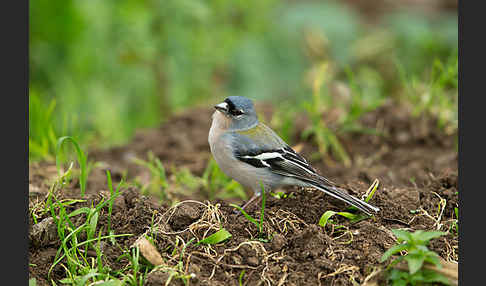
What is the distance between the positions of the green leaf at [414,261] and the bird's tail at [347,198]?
30.1 inches

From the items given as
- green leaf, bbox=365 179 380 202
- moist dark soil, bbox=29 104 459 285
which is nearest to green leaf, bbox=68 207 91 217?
moist dark soil, bbox=29 104 459 285

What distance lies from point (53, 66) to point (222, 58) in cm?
273

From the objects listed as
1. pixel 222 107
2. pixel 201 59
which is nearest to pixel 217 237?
pixel 222 107

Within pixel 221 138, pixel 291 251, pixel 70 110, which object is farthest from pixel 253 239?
pixel 70 110

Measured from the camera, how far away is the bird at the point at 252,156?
15.1 ft

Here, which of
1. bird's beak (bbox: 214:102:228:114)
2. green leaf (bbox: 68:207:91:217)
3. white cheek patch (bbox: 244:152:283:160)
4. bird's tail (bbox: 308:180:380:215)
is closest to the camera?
green leaf (bbox: 68:207:91:217)

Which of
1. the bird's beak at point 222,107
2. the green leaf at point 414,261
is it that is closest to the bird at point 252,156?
the bird's beak at point 222,107

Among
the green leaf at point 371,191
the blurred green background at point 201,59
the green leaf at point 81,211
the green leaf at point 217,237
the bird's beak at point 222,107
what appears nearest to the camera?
the green leaf at point 217,237

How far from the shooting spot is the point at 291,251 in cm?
383

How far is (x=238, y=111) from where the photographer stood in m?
4.95

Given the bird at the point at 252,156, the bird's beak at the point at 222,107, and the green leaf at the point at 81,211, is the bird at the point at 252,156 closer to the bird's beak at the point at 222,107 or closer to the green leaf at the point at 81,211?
the bird's beak at the point at 222,107

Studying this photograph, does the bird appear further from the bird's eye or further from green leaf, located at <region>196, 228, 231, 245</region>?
green leaf, located at <region>196, 228, 231, 245</region>

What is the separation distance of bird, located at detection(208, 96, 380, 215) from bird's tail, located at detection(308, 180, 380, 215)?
0.35 ft

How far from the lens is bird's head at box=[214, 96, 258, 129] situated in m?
4.91
